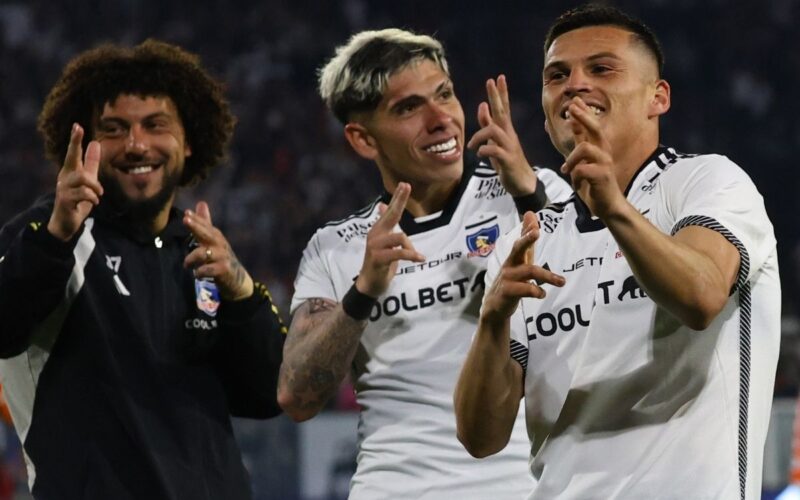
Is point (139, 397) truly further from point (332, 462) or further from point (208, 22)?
point (208, 22)

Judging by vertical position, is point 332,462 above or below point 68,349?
below

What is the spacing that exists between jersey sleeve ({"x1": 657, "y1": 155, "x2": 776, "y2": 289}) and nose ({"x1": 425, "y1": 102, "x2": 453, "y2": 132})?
126 centimetres

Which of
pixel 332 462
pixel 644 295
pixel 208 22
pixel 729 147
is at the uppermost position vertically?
pixel 208 22

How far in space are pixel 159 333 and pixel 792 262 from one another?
353 inches

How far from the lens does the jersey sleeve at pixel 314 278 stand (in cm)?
416

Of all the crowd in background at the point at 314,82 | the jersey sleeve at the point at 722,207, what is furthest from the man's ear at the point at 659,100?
the crowd in background at the point at 314,82

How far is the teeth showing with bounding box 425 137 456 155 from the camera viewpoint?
413 centimetres

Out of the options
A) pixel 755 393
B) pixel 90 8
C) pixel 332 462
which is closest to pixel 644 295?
pixel 755 393

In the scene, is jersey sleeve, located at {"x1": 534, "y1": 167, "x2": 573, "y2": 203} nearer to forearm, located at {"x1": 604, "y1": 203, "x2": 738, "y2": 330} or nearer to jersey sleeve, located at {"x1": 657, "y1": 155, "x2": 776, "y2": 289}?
jersey sleeve, located at {"x1": 657, "y1": 155, "x2": 776, "y2": 289}

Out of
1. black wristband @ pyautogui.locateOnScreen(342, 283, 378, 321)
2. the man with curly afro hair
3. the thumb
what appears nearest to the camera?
the man with curly afro hair

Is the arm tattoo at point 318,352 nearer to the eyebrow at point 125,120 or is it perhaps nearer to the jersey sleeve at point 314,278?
the jersey sleeve at point 314,278

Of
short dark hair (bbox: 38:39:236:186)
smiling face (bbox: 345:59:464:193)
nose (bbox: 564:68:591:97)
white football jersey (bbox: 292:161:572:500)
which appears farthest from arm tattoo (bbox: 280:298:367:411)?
nose (bbox: 564:68:591:97)

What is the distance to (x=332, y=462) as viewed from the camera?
875cm

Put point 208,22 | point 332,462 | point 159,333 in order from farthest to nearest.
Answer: point 208,22, point 332,462, point 159,333
